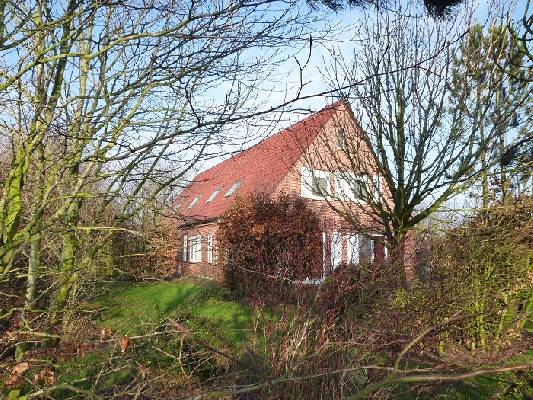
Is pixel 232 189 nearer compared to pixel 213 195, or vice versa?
pixel 232 189

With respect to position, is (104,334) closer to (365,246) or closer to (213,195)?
(365,246)

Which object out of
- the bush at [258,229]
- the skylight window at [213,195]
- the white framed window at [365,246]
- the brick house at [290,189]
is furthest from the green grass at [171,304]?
the skylight window at [213,195]

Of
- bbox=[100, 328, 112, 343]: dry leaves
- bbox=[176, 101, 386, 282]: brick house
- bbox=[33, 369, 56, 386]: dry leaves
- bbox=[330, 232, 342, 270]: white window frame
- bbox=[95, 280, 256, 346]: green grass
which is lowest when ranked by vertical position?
bbox=[95, 280, 256, 346]: green grass

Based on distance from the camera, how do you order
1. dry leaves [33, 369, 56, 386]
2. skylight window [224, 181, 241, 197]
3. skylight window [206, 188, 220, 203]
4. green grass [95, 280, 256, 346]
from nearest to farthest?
dry leaves [33, 369, 56, 386]
green grass [95, 280, 256, 346]
skylight window [224, 181, 241, 197]
skylight window [206, 188, 220, 203]

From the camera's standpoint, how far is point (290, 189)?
17875 millimetres

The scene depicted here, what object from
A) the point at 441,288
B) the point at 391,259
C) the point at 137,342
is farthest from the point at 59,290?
the point at 441,288

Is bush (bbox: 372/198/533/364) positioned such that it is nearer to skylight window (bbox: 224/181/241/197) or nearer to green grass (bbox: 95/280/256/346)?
green grass (bbox: 95/280/256/346)

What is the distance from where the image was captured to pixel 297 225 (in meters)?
14.2

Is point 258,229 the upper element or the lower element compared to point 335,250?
upper

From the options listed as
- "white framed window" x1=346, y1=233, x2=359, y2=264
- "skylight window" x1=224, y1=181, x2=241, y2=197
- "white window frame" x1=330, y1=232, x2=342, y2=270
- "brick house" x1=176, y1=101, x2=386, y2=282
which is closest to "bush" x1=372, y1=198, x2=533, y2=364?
"white framed window" x1=346, y1=233, x2=359, y2=264

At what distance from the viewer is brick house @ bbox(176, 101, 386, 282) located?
6.40 meters

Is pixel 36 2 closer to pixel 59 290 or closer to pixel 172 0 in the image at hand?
pixel 172 0

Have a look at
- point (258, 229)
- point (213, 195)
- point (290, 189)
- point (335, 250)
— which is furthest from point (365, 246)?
point (213, 195)

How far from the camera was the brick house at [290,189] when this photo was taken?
6398 mm
